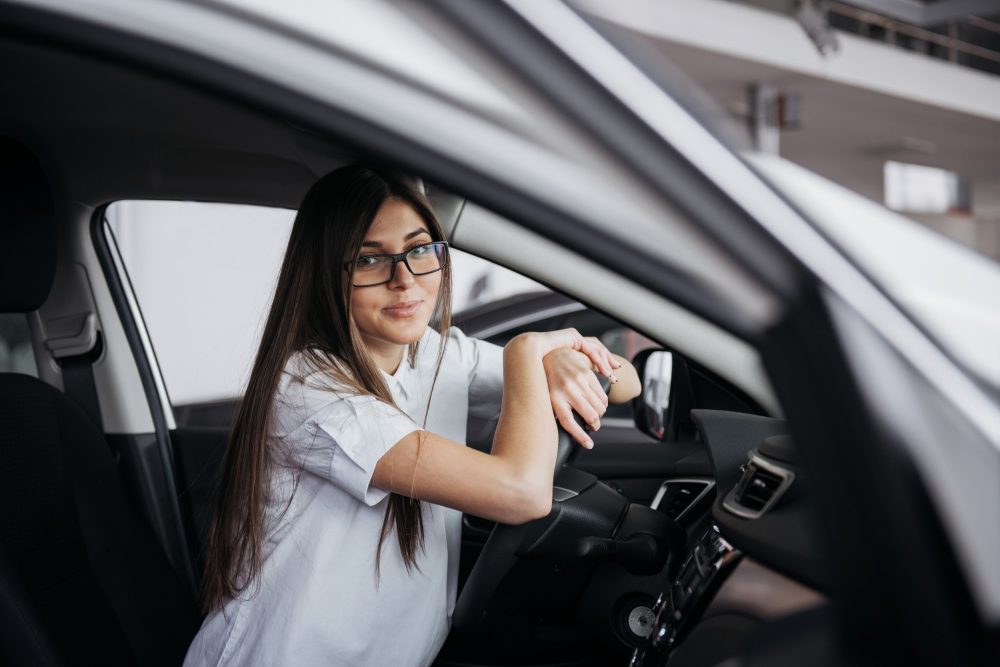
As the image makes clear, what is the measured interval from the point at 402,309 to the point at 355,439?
223 millimetres

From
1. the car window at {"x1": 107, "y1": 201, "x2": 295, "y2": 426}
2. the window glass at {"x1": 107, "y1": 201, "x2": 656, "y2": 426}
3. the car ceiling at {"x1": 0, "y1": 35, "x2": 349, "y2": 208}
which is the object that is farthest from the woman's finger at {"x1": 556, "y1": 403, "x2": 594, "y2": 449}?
the car window at {"x1": 107, "y1": 201, "x2": 295, "y2": 426}

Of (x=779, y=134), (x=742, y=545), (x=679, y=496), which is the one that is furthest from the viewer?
(x=779, y=134)

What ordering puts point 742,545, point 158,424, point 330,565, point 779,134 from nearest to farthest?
point 742,545
point 330,565
point 158,424
point 779,134

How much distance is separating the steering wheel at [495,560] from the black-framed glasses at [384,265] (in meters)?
0.31

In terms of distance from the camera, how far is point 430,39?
54 cm

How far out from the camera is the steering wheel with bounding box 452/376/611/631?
118 cm

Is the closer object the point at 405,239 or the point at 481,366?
the point at 405,239

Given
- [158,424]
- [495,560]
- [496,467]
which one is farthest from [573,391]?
[158,424]

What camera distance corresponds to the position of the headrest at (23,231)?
1.40 m

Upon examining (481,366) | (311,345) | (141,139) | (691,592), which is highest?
(141,139)

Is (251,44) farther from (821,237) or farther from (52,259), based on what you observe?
(52,259)

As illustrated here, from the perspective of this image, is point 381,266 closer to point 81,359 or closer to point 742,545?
point 742,545

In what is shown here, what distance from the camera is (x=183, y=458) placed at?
77.7 inches

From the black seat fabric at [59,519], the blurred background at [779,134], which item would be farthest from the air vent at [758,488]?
the black seat fabric at [59,519]
